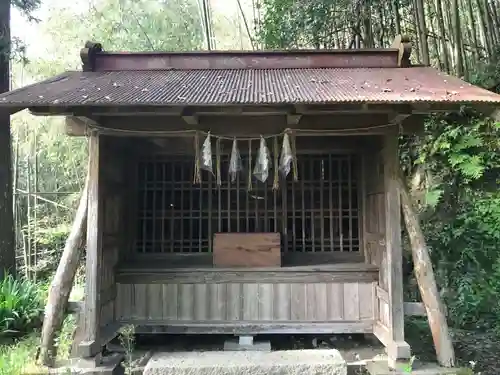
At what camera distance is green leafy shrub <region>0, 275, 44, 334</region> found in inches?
239

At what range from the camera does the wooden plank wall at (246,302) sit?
5.46 metres

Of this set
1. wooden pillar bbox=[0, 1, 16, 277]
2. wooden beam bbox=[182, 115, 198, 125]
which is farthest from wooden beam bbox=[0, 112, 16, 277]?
wooden beam bbox=[182, 115, 198, 125]

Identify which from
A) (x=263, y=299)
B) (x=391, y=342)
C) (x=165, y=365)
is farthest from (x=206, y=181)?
(x=391, y=342)

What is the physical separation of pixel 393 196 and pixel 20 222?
11495mm

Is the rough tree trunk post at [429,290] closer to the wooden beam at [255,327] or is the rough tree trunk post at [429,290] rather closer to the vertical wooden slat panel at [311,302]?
the wooden beam at [255,327]

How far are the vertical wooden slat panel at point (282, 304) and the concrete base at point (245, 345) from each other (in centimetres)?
36

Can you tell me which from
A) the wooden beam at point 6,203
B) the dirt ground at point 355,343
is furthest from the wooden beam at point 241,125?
the wooden beam at point 6,203

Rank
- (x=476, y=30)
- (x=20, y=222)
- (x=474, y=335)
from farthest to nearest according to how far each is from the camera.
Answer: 1. (x=20, y=222)
2. (x=476, y=30)
3. (x=474, y=335)

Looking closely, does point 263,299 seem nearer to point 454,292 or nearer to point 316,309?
point 316,309

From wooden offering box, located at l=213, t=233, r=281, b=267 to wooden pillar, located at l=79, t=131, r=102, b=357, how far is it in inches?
60.7

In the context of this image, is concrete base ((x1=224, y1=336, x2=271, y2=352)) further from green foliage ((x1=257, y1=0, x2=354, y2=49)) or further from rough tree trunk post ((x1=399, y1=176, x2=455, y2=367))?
green foliage ((x1=257, y1=0, x2=354, y2=49))

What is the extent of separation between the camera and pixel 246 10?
17.4 m

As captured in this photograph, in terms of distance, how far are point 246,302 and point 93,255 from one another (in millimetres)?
1966

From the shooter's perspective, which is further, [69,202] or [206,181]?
[69,202]
